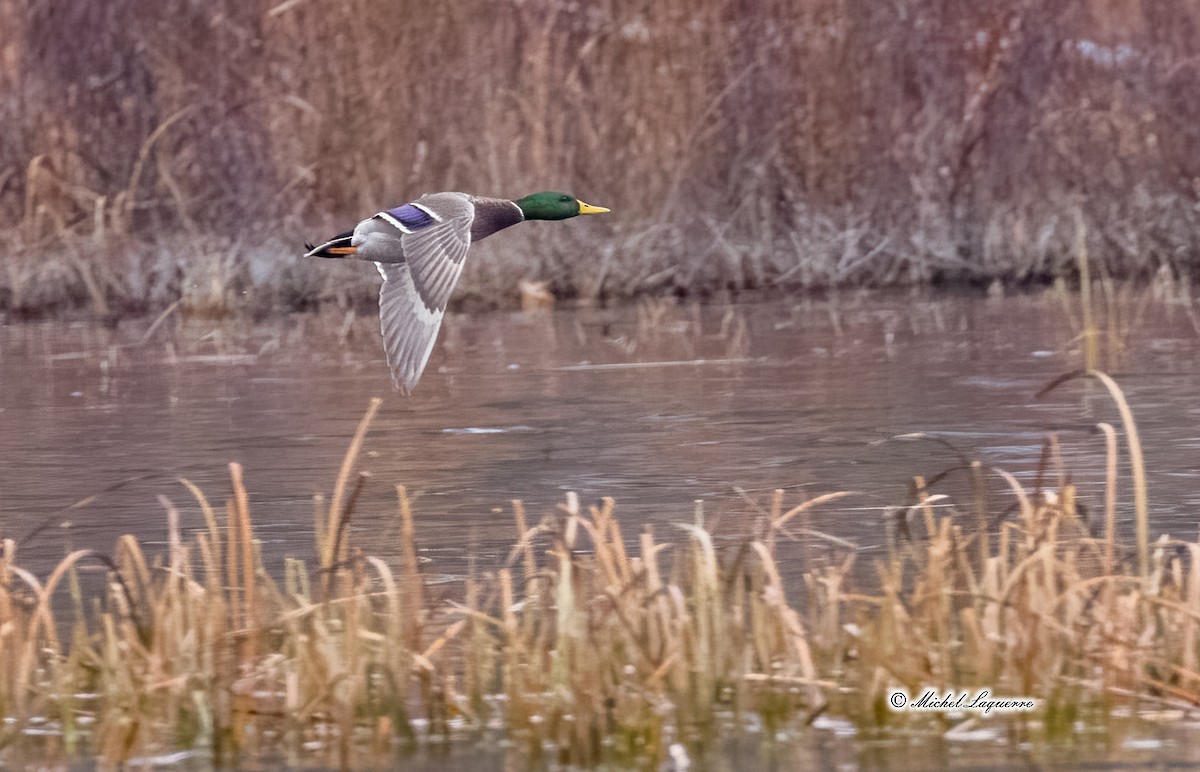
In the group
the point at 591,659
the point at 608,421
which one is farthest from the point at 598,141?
the point at 591,659

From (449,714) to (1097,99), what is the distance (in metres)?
13.5

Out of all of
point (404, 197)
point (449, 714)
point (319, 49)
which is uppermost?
point (319, 49)

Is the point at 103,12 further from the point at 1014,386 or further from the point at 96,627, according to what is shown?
the point at 96,627

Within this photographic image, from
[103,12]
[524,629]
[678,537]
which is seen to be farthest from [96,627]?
[103,12]

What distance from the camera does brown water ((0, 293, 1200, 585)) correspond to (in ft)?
25.6

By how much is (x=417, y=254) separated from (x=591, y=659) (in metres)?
2.89

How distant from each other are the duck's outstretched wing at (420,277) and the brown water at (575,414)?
1.77 ft

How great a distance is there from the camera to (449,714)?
4965 mm

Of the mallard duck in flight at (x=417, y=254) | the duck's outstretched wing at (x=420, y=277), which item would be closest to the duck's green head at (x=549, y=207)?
the mallard duck in flight at (x=417, y=254)

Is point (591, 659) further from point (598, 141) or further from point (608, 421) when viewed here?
point (598, 141)

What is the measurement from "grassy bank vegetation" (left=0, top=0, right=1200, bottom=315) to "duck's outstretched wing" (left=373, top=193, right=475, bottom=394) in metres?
7.95

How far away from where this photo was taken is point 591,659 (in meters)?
4.96

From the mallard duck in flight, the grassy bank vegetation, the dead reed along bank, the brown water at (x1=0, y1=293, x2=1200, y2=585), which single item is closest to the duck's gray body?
the mallard duck in flight

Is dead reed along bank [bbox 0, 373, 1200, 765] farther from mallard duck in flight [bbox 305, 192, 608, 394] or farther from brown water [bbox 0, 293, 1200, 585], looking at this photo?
mallard duck in flight [bbox 305, 192, 608, 394]
